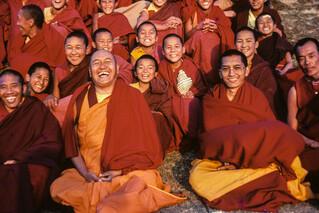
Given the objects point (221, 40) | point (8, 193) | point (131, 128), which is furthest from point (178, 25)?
point (8, 193)

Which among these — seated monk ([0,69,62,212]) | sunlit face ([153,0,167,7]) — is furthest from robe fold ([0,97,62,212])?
sunlit face ([153,0,167,7])

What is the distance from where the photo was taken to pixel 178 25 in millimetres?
6578

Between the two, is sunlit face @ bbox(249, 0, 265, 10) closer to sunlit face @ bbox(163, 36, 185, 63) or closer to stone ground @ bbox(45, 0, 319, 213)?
stone ground @ bbox(45, 0, 319, 213)

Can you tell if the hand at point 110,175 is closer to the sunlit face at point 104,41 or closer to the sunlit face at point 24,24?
the sunlit face at point 104,41

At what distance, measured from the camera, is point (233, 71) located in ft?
15.1

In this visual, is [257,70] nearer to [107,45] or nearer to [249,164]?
[249,164]

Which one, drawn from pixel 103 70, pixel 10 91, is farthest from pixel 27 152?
pixel 103 70

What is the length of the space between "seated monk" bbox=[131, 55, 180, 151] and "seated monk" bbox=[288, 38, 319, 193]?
118 centimetres

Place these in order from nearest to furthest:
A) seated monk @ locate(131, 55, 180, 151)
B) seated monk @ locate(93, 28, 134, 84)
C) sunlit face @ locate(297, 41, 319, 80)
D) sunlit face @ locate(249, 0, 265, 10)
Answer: sunlit face @ locate(297, 41, 319, 80)
seated monk @ locate(131, 55, 180, 151)
seated monk @ locate(93, 28, 134, 84)
sunlit face @ locate(249, 0, 265, 10)

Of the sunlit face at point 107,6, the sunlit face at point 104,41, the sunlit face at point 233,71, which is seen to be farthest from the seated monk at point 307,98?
the sunlit face at point 107,6

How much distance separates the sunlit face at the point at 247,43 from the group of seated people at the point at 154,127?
0.01 meters

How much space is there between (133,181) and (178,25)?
10.3 feet

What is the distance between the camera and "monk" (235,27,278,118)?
205 inches

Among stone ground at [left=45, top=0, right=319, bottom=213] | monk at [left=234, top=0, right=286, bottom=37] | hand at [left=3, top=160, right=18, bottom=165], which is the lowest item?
stone ground at [left=45, top=0, right=319, bottom=213]
